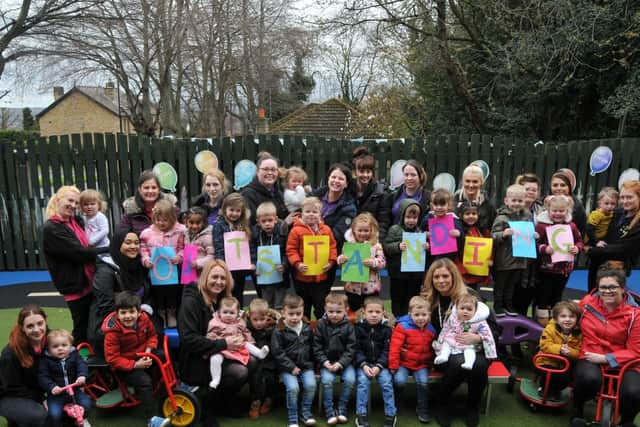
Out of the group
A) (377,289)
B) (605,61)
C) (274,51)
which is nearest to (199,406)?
(377,289)

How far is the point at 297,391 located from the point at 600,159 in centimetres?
698

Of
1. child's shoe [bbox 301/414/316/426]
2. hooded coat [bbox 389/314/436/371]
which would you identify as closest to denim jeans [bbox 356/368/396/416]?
hooded coat [bbox 389/314/436/371]

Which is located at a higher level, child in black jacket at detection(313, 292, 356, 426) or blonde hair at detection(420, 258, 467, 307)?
blonde hair at detection(420, 258, 467, 307)

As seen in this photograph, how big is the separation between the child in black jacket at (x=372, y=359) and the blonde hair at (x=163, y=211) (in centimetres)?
191

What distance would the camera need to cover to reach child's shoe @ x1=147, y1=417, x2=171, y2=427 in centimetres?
355

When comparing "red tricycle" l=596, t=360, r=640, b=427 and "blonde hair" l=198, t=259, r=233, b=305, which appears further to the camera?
"blonde hair" l=198, t=259, r=233, b=305

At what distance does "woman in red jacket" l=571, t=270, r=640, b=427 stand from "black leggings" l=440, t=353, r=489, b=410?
695 millimetres

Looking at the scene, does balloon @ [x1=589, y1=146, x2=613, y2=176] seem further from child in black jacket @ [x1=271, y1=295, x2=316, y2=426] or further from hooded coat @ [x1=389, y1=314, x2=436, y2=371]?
child in black jacket @ [x1=271, y1=295, x2=316, y2=426]

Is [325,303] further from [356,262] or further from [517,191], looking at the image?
[517,191]

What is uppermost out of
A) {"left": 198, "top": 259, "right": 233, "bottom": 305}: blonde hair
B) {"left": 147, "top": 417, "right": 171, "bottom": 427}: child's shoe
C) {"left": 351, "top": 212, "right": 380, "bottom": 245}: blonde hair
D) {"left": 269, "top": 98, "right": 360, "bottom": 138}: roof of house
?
{"left": 269, "top": 98, "right": 360, "bottom": 138}: roof of house

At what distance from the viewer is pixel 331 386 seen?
12.5 ft

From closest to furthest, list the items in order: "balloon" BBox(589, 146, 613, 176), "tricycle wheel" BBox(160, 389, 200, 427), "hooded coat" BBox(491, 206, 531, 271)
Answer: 1. "tricycle wheel" BBox(160, 389, 200, 427)
2. "hooded coat" BBox(491, 206, 531, 271)
3. "balloon" BBox(589, 146, 613, 176)

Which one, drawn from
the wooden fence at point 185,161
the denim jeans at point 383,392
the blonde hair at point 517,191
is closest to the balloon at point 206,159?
the wooden fence at point 185,161

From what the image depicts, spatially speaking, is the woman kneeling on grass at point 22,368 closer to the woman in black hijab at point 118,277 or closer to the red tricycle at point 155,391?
the red tricycle at point 155,391
